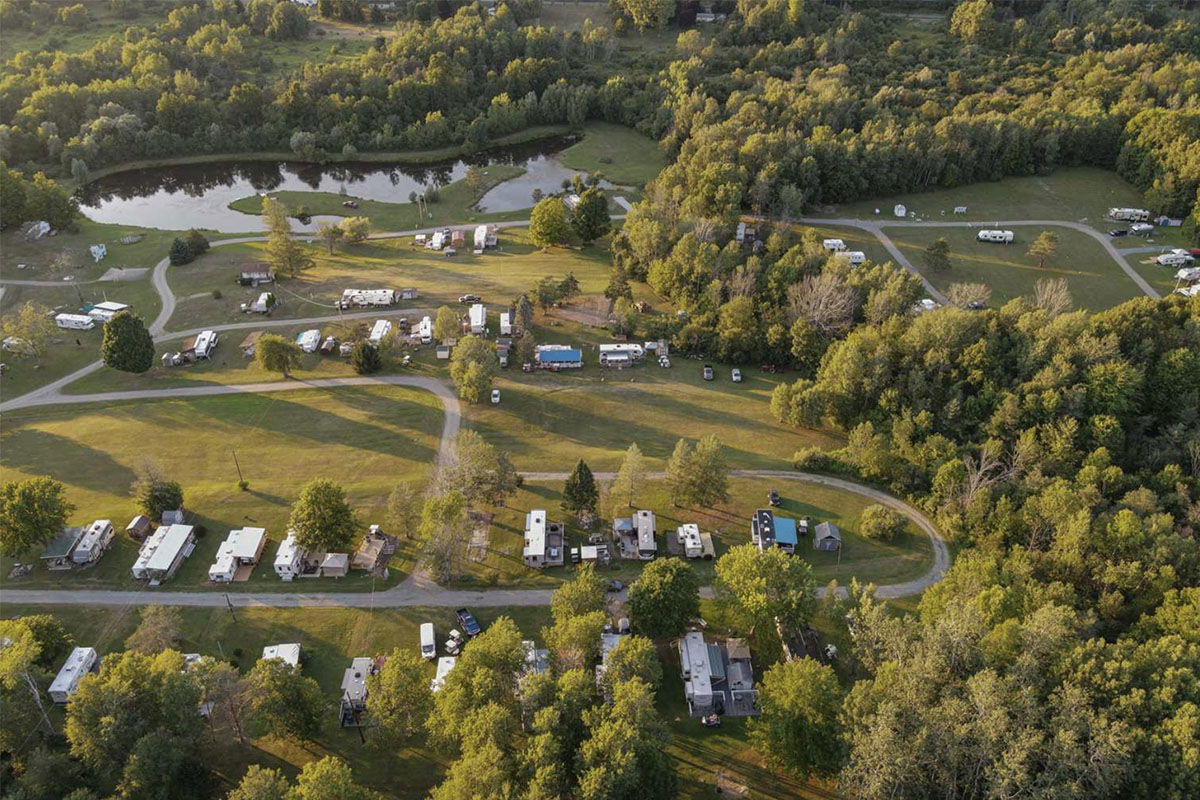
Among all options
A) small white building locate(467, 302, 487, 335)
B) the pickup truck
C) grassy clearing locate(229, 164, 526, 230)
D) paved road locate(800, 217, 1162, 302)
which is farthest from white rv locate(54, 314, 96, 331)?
paved road locate(800, 217, 1162, 302)

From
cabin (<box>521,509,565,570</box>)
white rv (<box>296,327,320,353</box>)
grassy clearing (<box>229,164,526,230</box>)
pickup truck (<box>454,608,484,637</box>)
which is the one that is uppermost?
grassy clearing (<box>229,164,526,230</box>)

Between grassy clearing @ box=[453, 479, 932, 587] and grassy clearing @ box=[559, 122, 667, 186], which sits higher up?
grassy clearing @ box=[559, 122, 667, 186]

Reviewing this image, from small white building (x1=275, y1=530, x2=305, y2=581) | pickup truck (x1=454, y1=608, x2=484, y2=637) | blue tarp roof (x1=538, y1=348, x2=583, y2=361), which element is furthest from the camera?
blue tarp roof (x1=538, y1=348, x2=583, y2=361)

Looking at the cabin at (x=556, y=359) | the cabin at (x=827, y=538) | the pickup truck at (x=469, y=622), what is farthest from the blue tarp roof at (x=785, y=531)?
the cabin at (x=556, y=359)

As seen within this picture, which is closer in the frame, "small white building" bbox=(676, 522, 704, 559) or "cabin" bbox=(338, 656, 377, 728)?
"cabin" bbox=(338, 656, 377, 728)

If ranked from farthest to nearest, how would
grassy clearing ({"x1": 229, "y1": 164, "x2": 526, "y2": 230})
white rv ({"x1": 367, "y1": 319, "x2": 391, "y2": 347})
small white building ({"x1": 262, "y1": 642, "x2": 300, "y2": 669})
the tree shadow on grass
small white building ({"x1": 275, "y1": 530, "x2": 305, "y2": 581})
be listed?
grassy clearing ({"x1": 229, "y1": 164, "x2": 526, "y2": 230}) → white rv ({"x1": 367, "y1": 319, "x2": 391, "y2": 347}) → the tree shadow on grass → small white building ({"x1": 275, "y1": 530, "x2": 305, "y2": 581}) → small white building ({"x1": 262, "y1": 642, "x2": 300, "y2": 669})

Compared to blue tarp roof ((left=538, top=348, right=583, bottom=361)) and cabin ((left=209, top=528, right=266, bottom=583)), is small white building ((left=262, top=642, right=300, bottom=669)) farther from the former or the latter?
blue tarp roof ((left=538, top=348, right=583, bottom=361))
